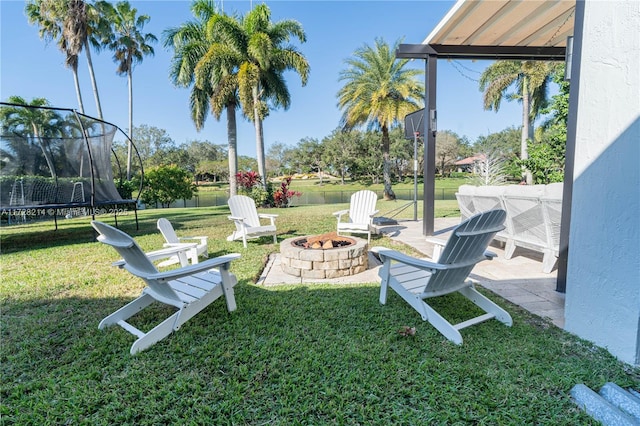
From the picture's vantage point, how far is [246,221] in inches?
225

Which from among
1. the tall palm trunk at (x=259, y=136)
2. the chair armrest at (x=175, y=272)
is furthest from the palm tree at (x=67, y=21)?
the chair armrest at (x=175, y=272)

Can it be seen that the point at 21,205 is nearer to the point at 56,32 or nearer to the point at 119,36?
the point at 56,32

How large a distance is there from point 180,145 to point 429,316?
47.2m

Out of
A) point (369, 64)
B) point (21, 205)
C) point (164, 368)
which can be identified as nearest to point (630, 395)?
point (164, 368)

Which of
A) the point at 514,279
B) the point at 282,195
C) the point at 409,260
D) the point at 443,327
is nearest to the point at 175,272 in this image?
the point at 409,260

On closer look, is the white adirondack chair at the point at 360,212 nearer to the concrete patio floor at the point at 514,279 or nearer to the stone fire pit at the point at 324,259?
the concrete patio floor at the point at 514,279

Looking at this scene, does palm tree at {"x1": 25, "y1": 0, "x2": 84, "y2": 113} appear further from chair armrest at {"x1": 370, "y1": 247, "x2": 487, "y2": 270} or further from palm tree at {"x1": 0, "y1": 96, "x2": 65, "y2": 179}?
chair armrest at {"x1": 370, "y1": 247, "x2": 487, "y2": 270}

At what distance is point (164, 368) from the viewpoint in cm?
198

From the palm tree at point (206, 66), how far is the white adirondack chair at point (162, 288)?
10.4 meters

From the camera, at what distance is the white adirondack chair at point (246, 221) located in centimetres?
518

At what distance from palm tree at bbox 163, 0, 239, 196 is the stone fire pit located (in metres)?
9.42

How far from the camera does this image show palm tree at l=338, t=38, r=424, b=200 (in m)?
14.6

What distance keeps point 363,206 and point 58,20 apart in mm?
17270

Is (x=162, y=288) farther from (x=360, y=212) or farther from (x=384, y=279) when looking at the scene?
(x=360, y=212)
